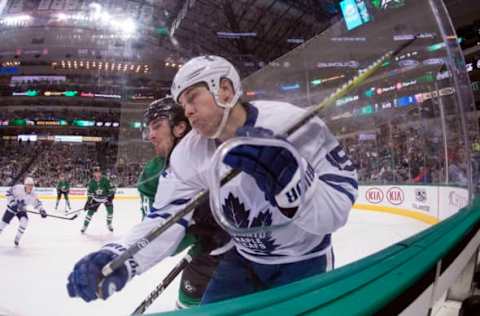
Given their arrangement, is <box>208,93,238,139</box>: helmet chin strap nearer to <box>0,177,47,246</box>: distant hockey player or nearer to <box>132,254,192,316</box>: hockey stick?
<box>132,254,192,316</box>: hockey stick

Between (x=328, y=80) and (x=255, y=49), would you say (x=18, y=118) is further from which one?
(x=328, y=80)

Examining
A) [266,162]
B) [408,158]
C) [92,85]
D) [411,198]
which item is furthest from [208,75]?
[411,198]

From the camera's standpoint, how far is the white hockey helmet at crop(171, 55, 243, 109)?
1.32ft

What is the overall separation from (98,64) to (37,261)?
0.39 meters

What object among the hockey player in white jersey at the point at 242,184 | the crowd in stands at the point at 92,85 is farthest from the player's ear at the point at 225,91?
the crowd in stands at the point at 92,85

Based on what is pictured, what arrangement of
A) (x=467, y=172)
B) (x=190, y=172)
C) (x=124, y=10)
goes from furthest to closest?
(x=467, y=172), (x=124, y=10), (x=190, y=172)

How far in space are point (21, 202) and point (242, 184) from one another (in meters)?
0.59

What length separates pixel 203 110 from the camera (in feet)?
1.28

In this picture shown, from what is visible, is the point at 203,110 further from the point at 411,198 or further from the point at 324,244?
the point at 411,198

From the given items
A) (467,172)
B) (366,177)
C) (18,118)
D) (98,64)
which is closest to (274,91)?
(366,177)

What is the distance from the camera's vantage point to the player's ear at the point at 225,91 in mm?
405

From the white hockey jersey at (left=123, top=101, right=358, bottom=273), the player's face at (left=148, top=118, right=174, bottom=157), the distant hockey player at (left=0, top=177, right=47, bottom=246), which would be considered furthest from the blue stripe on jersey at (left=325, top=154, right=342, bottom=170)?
the distant hockey player at (left=0, top=177, right=47, bottom=246)

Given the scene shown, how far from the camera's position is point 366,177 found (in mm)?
525

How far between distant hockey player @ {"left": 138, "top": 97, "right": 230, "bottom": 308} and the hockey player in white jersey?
2 centimetres
